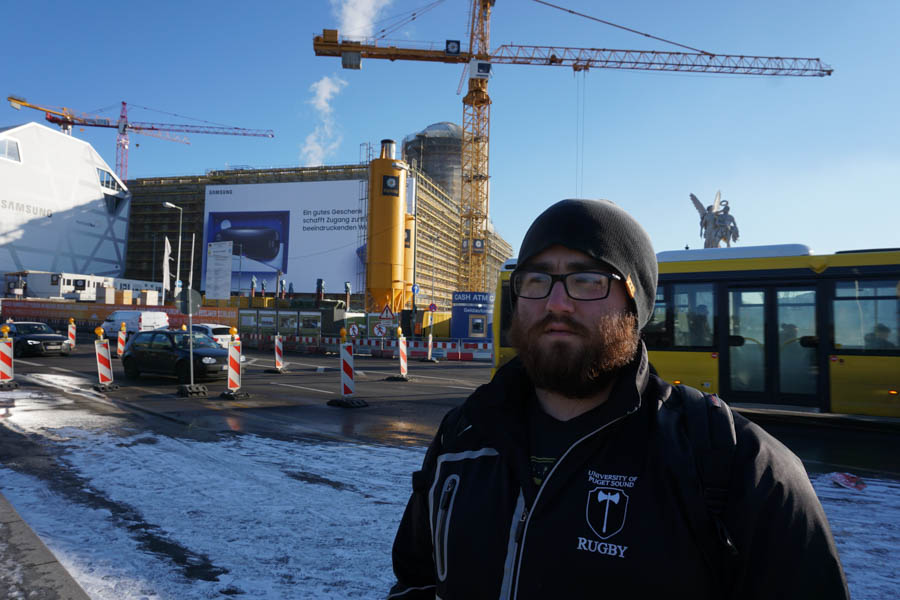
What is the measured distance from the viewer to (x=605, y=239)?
1482 millimetres

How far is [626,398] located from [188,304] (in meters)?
12.5

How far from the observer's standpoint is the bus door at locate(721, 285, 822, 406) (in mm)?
9383

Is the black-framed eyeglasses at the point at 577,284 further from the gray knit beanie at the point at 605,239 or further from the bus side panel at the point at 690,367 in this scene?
the bus side panel at the point at 690,367

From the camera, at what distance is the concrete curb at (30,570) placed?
2988 millimetres

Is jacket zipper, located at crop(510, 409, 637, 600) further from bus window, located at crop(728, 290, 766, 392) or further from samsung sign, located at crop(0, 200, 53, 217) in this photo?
samsung sign, located at crop(0, 200, 53, 217)

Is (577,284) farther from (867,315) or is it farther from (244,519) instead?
(867,315)

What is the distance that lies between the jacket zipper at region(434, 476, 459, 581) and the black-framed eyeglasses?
2.00 feet

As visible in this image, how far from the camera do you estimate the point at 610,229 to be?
1510 mm

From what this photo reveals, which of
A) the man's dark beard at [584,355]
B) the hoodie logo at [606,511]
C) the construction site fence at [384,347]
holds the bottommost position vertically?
the construction site fence at [384,347]

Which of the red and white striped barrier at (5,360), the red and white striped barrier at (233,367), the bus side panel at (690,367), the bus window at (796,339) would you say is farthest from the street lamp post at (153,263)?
the bus window at (796,339)

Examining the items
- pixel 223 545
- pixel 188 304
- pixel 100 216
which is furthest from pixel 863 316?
pixel 100 216

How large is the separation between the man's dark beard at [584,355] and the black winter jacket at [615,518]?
7 cm

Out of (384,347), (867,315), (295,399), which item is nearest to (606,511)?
(867,315)

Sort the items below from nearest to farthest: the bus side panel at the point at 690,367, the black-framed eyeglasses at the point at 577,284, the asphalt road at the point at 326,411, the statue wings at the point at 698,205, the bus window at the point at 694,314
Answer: the black-framed eyeglasses at the point at 577,284 < the asphalt road at the point at 326,411 < the bus side panel at the point at 690,367 < the bus window at the point at 694,314 < the statue wings at the point at 698,205
